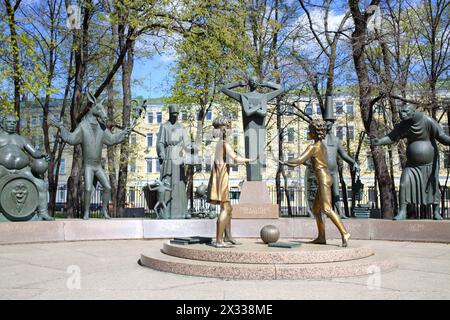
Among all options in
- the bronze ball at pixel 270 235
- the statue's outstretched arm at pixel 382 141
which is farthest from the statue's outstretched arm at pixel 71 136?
the statue's outstretched arm at pixel 382 141

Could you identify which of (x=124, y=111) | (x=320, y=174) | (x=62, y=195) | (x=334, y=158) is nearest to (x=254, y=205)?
(x=334, y=158)

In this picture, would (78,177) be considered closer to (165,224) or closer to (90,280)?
(165,224)

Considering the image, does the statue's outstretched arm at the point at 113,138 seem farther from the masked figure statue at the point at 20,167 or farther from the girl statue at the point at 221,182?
the girl statue at the point at 221,182

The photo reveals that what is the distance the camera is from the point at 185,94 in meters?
25.3

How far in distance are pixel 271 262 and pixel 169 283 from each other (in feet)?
4.53

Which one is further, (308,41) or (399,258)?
(308,41)

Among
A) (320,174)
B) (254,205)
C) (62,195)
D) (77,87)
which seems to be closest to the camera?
(320,174)

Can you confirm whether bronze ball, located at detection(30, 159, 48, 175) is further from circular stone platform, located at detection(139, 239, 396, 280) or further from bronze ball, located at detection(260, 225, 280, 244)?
bronze ball, located at detection(260, 225, 280, 244)

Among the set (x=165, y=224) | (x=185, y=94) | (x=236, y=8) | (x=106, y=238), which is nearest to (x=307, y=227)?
(x=165, y=224)

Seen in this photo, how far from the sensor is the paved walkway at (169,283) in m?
4.92

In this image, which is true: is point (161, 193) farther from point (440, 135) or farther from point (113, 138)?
point (440, 135)

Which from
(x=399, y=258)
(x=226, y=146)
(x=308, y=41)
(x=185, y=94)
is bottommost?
(x=399, y=258)

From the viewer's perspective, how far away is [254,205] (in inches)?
456
